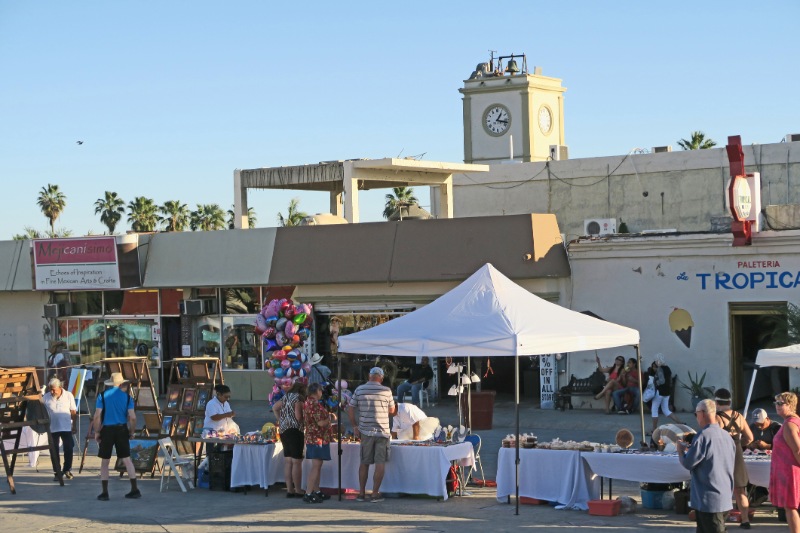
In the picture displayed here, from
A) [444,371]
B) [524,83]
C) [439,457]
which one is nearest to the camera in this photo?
[439,457]

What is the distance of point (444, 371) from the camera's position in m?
29.9

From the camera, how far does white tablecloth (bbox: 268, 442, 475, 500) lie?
1560 cm

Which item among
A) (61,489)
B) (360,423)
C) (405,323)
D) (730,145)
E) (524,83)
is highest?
(524,83)

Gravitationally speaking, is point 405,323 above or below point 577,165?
below

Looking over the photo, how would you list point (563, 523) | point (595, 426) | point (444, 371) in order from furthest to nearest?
point (444, 371), point (595, 426), point (563, 523)

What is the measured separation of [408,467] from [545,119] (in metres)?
40.1

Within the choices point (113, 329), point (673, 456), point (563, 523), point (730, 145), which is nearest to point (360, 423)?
point (563, 523)

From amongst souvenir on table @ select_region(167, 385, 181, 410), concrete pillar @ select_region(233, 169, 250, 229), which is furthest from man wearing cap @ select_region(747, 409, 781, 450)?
concrete pillar @ select_region(233, 169, 250, 229)

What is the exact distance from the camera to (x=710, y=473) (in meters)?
11.3

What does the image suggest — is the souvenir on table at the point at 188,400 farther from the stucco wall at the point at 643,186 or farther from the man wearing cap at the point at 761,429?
the stucco wall at the point at 643,186

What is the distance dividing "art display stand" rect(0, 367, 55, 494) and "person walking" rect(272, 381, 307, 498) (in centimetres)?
422

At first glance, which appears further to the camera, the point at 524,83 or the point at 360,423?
the point at 524,83

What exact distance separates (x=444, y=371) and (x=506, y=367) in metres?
3.87

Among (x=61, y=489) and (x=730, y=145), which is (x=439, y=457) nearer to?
(x=61, y=489)
